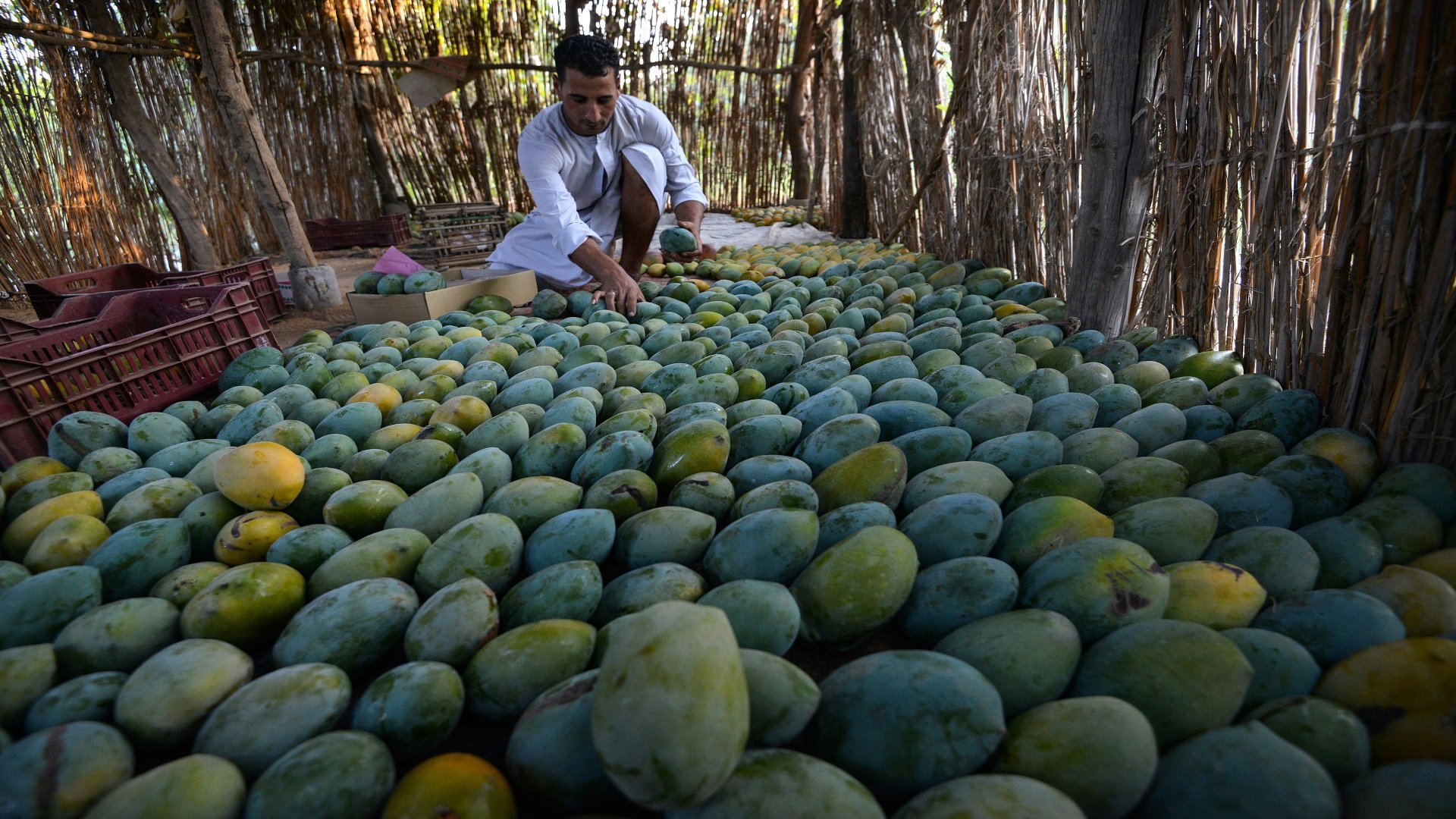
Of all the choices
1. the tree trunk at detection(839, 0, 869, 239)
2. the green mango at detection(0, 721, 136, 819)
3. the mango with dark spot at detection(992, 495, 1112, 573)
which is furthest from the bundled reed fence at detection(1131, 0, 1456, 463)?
the tree trunk at detection(839, 0, 869, 239)

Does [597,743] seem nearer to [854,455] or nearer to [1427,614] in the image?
[854,455]

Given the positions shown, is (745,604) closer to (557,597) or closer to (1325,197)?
(557,597)

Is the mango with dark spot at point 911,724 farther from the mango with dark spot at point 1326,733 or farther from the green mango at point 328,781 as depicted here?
the green mango at point 328,781

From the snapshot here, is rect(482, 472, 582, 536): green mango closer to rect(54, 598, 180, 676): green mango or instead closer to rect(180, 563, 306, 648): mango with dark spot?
→ rect(180, 563, 306, 648): mango with dark spot

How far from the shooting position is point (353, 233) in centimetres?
570

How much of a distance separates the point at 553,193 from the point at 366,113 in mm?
4392

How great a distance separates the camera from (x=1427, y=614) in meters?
0.85

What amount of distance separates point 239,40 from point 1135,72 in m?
6.96

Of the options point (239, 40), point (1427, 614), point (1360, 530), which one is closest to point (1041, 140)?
point (1360, 530)

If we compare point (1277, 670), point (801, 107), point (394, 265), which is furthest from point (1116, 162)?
point (801, 107)

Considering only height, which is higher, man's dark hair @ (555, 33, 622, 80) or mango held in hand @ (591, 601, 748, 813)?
man's dark hair @ (555, 33, 622, 80)

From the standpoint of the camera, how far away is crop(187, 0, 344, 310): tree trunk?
3.28m

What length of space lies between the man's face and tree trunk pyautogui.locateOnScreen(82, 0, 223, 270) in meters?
3.13

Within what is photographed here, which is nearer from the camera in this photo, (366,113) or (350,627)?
(350,627)
